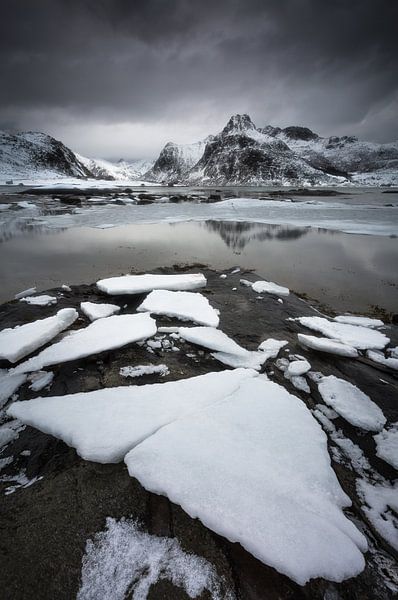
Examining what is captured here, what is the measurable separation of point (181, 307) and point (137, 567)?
328cm

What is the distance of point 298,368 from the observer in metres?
3.16

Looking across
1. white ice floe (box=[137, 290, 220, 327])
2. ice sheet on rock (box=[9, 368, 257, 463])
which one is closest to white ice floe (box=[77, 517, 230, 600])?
ice sheet on rock (box=[9, 368, 257, 463])

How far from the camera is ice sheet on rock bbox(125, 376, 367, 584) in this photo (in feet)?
4.82

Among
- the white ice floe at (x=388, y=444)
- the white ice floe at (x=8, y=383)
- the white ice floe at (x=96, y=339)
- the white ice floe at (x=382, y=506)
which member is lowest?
the white ice floe at (x=388, y=444)

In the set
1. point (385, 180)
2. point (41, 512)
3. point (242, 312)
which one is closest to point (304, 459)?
point (41, 512)

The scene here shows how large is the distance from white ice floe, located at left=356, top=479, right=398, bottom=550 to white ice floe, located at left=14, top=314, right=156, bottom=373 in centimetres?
259

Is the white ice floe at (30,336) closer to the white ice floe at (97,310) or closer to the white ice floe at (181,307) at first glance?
the white ice floe at (97,310)

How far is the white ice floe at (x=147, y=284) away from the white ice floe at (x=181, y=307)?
40 centimetres

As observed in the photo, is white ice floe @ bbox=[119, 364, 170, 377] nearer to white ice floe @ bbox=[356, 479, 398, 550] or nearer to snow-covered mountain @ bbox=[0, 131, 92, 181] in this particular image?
white ice floe @ bbox=[356, 479, 398, 550]

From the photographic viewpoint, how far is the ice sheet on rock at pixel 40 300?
16.0ft

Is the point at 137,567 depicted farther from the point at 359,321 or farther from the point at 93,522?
the point at 359,321

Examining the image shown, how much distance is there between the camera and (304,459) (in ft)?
6.54

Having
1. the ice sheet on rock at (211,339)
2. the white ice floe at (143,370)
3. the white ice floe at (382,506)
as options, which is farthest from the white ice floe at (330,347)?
the white ice floe at (143,370)

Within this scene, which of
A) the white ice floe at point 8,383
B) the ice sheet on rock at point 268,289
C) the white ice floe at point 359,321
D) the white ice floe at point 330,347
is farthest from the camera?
the ice sheet on rock at point 268,289
